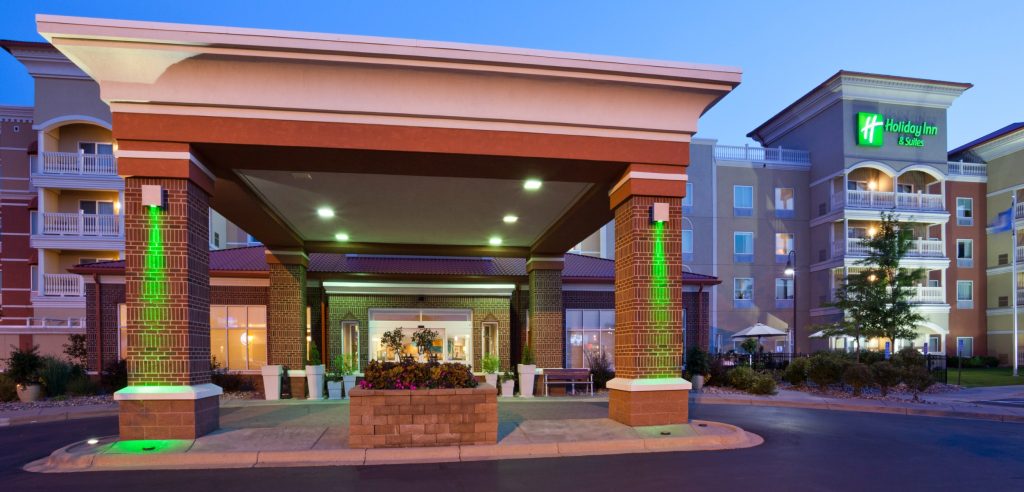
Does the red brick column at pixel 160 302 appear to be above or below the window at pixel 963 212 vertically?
below

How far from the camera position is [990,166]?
39250 mm

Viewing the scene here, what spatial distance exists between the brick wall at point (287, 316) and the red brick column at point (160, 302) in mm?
7649

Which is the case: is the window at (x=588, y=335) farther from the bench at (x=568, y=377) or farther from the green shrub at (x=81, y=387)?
the green shrub at (x=81, y=387)

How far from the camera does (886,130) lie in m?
36.5

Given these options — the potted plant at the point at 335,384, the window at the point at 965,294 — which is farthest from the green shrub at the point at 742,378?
the window at the point at 965,294

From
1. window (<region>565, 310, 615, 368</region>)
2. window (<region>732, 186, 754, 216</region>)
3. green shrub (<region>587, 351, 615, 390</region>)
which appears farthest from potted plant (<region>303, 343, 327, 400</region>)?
window (<region>732, 186, 754, 216</region>)

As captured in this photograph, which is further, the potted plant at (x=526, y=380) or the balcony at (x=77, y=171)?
the balcony at (x=77, y=171)

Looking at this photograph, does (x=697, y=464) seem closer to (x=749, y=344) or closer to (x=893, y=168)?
(x=749, y=344)

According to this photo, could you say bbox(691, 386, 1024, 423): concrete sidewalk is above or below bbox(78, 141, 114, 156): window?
below

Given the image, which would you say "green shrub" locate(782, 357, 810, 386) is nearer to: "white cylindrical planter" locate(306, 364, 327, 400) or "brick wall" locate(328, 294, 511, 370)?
"brick wall" locate(328, 294, 511, 370)

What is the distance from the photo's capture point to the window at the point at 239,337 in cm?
2014

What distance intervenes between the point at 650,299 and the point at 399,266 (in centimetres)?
1251

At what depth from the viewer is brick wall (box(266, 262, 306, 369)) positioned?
16938 mm

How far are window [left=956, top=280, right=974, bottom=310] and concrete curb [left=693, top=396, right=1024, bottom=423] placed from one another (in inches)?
1222
